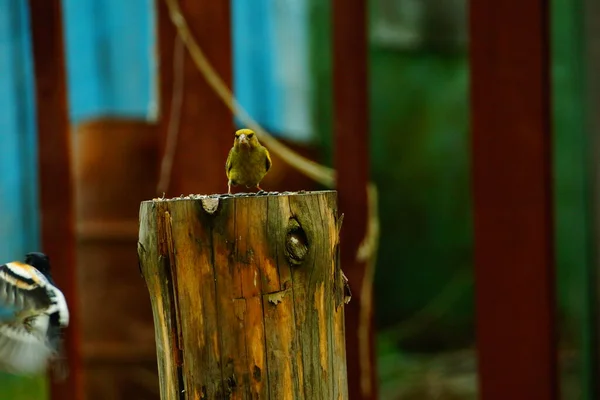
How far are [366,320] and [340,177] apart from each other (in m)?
0.64

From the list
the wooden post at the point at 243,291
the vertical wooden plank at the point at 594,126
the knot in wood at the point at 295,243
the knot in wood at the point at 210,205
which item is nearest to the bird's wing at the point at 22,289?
the wooden post at the point at 243,291

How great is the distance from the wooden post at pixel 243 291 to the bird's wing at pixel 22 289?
261 mm

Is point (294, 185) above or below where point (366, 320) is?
above

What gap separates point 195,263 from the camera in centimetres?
135

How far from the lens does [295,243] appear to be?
1.36 m

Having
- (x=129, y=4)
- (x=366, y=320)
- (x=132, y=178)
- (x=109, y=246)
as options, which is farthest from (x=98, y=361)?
(x=129, y=4)

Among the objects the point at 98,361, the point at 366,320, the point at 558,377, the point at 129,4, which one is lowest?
the point at 98,361

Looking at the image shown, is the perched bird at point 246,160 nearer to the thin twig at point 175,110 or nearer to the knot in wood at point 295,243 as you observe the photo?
the knot in wood at point 295,243

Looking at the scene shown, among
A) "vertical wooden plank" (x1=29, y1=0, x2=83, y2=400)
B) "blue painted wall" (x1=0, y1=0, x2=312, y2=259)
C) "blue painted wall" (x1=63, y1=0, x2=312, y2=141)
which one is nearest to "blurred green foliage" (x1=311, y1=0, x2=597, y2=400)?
"blue painted wall" (x1=63, y1=0, x2=312, y2=141)

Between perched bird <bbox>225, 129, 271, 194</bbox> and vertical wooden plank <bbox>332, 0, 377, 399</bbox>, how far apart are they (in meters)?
1.09

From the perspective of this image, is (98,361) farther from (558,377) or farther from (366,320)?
(558,377)

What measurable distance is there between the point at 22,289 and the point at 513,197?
1.89 meters

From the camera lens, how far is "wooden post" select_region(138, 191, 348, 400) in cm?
133

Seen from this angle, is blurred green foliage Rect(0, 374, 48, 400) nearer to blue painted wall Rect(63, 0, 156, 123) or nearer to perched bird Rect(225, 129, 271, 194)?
blue painted wall Rect(63, 0, 156, 123)
